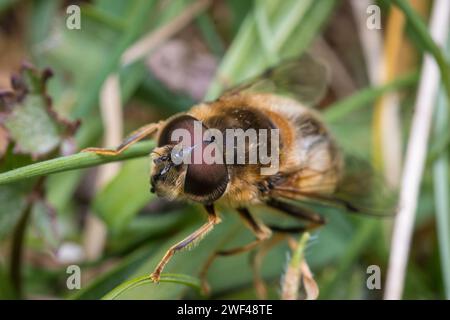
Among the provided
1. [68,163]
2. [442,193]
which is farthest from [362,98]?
[68,163]

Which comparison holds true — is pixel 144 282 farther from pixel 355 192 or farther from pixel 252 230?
pixel 355 192

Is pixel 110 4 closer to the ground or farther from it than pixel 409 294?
farther from it

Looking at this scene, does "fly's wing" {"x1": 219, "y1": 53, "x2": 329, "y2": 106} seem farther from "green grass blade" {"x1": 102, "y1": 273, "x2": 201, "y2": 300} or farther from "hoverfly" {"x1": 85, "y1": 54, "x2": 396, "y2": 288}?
"green grass blade" {"x1": 102, "y1": 273, "x2": 201, "y2": 300}

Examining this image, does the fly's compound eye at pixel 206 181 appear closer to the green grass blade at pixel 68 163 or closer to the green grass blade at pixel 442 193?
the green grass blade at pixel 68 163

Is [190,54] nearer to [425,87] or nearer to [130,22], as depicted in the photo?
[130,22]

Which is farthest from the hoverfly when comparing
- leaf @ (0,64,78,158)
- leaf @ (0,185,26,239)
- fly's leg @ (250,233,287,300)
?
leaf @ (0,185,26,239)

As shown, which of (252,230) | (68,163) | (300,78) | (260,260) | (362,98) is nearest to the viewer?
(68,163)

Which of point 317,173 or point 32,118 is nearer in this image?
point 32,118
